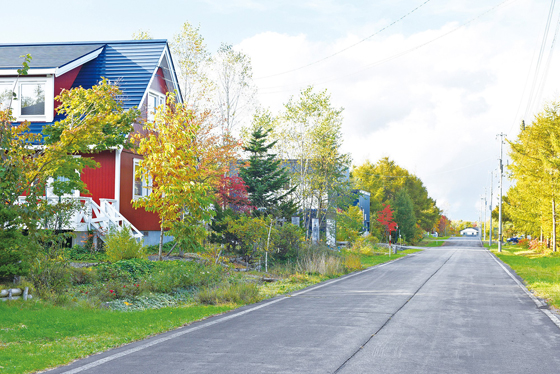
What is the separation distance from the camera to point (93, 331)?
27.7 ft

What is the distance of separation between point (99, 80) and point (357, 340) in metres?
20.2

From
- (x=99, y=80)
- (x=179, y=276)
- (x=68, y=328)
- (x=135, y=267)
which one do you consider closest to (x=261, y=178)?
(x=99, y=80)

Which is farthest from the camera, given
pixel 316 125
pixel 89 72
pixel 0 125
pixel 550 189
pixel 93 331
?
pixel 550 189

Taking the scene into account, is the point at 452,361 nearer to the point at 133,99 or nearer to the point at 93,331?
the point at 93,331

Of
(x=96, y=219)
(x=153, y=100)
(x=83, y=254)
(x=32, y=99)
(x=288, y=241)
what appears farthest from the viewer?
(x=153, y=100)

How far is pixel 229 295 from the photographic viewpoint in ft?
40.2

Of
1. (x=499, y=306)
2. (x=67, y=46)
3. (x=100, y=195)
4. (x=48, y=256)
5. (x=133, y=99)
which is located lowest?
(x=499, y=306)

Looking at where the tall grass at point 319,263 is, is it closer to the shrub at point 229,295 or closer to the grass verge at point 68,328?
the shrub at point 229,295

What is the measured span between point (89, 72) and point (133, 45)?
277cm

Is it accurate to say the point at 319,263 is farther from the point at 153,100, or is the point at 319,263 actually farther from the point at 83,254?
the point at 153,100

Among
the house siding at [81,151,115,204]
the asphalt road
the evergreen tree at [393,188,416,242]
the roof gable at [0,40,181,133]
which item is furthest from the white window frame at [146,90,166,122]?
the evergreen tree at [393,188,416,242]

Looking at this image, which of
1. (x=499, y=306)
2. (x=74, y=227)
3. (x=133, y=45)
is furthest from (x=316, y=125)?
(x=499, y=306)

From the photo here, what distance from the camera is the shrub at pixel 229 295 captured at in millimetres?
12102

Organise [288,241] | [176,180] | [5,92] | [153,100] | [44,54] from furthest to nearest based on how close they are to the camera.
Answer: [153,100] → [44,54] → [5,92] → [288,241] → [176,180]
